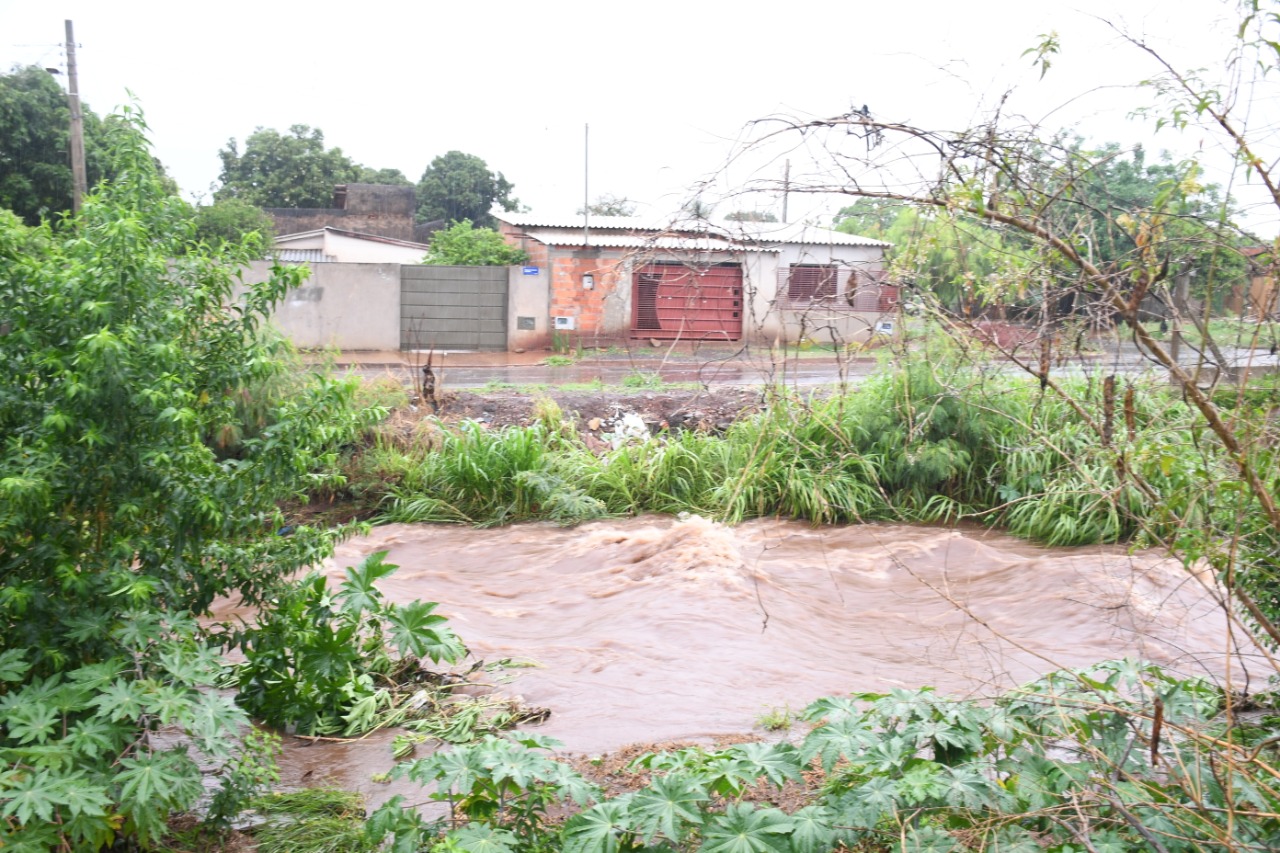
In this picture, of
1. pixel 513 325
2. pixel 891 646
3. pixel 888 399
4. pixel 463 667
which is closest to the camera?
pixel 463 667

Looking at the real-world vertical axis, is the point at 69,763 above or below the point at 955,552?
above

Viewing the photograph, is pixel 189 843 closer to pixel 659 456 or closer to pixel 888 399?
pixel 659 456

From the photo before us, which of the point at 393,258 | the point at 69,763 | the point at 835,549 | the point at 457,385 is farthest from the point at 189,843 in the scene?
the point at 393,258

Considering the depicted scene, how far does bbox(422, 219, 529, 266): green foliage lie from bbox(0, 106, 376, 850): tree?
19.5m

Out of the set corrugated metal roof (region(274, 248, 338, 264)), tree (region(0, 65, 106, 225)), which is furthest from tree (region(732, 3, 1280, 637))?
corrugated metal roof (region(274, 248, 338, 264))

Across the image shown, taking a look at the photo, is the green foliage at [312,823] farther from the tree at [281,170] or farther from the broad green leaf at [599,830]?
the tree at [281,170]

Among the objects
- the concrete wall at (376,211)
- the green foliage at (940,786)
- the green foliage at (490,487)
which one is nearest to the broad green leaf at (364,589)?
the green foliage at (940,786)

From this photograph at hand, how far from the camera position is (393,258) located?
113ft

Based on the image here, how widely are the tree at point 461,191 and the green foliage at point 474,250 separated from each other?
69.5 feet

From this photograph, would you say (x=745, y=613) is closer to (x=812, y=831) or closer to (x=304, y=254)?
(x=812, y=831)

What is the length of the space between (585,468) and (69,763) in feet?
26.0

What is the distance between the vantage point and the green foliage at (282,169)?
4356cm

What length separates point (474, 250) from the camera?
24.2 meters

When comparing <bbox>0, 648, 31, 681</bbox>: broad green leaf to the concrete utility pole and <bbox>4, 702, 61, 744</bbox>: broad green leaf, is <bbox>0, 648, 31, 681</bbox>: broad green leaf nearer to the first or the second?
<bbox>4, 702, 61, 744</bbox>: broad green leaf
